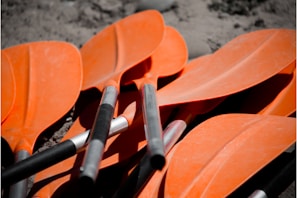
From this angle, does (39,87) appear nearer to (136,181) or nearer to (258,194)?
(136,181)

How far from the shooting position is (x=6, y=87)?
1.31 meters

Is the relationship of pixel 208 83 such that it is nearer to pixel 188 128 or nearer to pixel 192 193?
pixel 188 128

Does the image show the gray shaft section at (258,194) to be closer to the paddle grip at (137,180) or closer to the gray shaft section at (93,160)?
the paddle grip at (137,180)

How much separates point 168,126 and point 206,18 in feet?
2.60

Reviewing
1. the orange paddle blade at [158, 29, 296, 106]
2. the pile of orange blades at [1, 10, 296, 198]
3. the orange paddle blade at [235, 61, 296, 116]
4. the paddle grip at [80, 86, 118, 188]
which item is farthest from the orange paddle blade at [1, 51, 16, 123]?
the orange paddle blade at [235, 61, 296, 116]

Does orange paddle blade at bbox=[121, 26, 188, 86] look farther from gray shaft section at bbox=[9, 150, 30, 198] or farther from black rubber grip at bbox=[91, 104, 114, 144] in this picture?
gray shaft section at bbox=[9, 150, 30, 198]

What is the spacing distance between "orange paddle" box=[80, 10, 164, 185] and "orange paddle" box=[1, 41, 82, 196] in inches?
2.6

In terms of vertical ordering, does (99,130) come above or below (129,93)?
above

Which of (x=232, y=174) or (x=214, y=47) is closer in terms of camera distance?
(x=232, y=174)

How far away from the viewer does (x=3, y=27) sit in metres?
1.79

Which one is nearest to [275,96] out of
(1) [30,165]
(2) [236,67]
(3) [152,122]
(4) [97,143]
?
(2) [236,67]

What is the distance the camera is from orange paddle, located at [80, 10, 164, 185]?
129 centimetres

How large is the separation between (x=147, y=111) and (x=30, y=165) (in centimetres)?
30

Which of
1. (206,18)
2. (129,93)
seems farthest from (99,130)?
(206,18)
